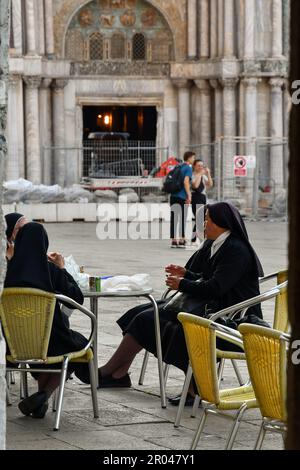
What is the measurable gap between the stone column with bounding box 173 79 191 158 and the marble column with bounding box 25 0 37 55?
405 centimetres

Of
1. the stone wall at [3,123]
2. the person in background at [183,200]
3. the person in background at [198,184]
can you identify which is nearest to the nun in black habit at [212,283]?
the stone wall at [3,123]

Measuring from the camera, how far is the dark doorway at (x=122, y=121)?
37.7 meters

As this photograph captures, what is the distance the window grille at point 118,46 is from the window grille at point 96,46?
326 mm

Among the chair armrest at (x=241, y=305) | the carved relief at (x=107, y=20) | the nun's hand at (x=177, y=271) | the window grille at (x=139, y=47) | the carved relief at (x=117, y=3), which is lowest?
the chair armrest at (x=241, y=305)

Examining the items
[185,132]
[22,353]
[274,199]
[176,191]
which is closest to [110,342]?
[22,353]

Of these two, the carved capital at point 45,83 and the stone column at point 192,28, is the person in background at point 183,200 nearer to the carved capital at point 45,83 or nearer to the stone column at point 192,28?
the carved capital at point 45,83

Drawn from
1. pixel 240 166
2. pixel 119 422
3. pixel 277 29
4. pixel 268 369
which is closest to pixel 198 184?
pixel 240 166

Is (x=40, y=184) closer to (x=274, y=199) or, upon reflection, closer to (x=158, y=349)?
(x=274, y=199)

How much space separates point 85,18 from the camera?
3578cm

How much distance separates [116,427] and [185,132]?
2808cm

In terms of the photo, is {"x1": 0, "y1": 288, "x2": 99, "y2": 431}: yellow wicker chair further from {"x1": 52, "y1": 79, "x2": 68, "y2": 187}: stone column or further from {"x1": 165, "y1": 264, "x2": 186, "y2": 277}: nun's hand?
{"x1": 52, "y1": 79, "x2": 68, "y2": 187}: stone column

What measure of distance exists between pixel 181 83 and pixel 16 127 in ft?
15.5

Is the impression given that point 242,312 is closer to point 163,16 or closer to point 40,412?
point 40,412

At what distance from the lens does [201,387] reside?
6.83m
